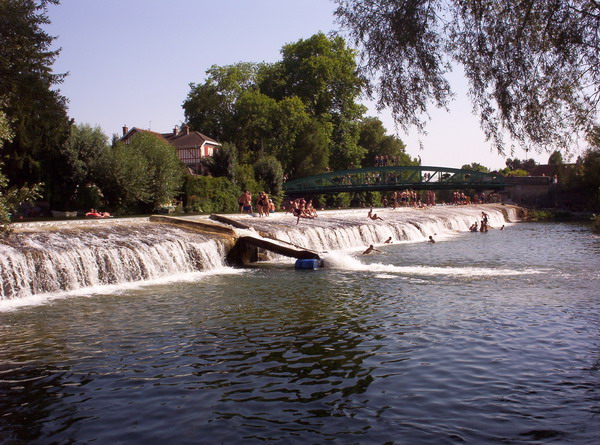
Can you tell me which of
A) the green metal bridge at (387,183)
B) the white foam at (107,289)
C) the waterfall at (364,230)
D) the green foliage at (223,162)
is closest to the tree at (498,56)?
the white foam at (107,289)

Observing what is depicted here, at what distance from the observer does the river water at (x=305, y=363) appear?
698 cm

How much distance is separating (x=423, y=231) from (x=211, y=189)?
17517 mm

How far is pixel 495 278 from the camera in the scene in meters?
18.8

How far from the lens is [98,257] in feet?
59.9

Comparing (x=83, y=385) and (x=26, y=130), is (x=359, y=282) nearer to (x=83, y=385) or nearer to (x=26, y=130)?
(x=83, y=385)

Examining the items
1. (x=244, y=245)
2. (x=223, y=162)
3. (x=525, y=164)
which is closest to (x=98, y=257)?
(x=244, y=245)

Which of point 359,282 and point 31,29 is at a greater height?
point 31,29

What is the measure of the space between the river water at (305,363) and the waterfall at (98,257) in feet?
2.28

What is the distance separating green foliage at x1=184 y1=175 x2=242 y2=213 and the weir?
14.9 meters

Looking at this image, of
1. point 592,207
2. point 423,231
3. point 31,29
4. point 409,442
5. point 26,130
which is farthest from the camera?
point 592,207

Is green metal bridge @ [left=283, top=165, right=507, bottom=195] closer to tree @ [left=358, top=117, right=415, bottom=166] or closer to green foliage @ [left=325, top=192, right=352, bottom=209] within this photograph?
green foliage @ [left=325, top=192, right=352, bottom=209]

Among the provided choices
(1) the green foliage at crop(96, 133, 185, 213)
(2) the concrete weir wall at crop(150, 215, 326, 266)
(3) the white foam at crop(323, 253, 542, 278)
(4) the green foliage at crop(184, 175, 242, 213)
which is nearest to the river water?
(3) the white foam at crop(323, 253, 542, 278)

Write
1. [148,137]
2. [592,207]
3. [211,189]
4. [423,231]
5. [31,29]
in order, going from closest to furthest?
[31,29]
[423,231]
[148,137]
[211,189]
[592,207]

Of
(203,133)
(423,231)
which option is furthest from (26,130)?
(203,133)
